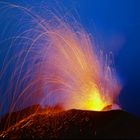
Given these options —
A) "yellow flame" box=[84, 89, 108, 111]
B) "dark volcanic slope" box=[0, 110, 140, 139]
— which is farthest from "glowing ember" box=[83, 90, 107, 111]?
"dark volcanic slope" box=[0, 110, 140, 139]

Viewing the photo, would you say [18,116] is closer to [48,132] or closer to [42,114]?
[42,114]

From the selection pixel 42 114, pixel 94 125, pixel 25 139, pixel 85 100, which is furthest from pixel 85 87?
pixel 25 139

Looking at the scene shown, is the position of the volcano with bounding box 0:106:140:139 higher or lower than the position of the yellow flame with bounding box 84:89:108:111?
lower

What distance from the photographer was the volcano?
85.8ft

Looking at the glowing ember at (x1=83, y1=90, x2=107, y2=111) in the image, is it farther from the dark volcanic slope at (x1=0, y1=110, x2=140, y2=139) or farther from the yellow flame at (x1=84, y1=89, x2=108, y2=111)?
the dark volcanic slope at (x1=0, y1=110, x2=140, y2=139)

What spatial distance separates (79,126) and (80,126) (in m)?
0.07

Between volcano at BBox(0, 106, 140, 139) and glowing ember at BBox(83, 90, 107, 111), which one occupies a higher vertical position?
glowing ember at BBox(83, 90, 107, 111)

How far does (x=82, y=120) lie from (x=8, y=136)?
524cm

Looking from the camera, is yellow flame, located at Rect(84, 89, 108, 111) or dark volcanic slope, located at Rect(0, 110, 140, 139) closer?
dark volcanic slope, located at Rect(0, 110, 140, 139)

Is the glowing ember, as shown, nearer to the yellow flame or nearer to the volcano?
the yellow flame

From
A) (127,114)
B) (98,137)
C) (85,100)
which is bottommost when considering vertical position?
(98,137)

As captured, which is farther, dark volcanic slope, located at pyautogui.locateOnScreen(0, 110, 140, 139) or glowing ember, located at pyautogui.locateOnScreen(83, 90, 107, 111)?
glowing ember, located at pyautogui.locateOnScreen(83, 90, 107, 111)

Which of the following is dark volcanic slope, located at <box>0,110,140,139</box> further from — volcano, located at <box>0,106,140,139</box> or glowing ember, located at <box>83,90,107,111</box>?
glowing ember, located at <box>83,90,107,111</box>

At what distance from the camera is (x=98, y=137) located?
1001 inches
